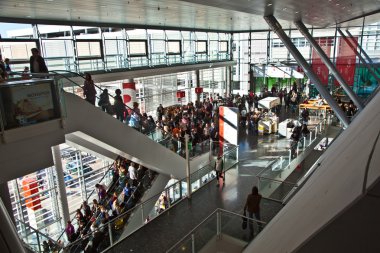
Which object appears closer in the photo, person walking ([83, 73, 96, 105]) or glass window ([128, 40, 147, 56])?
person walking ([83, 73, 96, 105])

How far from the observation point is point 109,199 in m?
12.4

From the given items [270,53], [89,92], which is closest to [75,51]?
[89,92]

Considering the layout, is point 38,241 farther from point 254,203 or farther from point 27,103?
point 254,203

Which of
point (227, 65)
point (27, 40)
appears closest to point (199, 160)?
point (27, 40)

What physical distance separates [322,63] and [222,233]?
2082cm

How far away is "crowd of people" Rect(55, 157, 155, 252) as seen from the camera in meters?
10.8

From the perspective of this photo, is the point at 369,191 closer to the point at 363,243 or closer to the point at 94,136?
the point at 363,243

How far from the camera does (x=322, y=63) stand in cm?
2483

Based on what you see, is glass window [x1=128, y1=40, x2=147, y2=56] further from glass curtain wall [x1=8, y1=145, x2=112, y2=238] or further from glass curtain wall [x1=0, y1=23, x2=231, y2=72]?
glass curtain wall [x1=8, y1=145, x2=112, y2=238]

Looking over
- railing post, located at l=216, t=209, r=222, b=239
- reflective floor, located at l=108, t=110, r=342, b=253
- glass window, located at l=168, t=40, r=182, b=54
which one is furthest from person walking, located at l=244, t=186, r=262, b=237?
glass window, located at l=168, t=40, r=182, b=54

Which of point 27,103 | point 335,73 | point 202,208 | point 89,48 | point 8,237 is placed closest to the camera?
point 8,237

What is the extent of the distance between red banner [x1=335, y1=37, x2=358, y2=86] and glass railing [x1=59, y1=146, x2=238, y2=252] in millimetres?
13386

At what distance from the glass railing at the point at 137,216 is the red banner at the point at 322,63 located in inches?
588

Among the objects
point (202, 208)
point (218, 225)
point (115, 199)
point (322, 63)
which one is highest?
point (322, 63)
